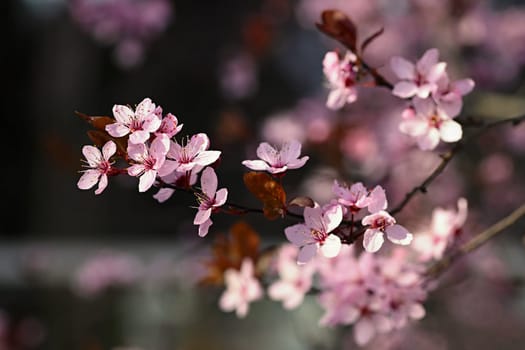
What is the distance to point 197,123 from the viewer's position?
404 centimetres

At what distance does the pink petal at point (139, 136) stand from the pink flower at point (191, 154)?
31 millimetres

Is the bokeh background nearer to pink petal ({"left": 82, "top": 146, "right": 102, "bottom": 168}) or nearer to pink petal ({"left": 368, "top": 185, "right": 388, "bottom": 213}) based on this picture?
pink petal ({"left": 368, "top": 185, "right": 388, "bottom": 213})

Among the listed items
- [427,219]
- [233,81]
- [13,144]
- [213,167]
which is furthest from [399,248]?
[13,144]

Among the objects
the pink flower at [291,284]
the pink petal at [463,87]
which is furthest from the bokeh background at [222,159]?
the pink flower at [291,284]

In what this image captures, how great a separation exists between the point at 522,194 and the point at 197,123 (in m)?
2.04

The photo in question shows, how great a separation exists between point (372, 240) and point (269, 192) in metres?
0.12

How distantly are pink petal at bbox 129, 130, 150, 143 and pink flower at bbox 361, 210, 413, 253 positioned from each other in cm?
23

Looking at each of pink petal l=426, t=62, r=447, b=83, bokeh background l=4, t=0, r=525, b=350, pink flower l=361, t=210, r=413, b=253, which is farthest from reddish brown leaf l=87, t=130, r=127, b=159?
bokeh background l=4, t=0, r=525, b=350

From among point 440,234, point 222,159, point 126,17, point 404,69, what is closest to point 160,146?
point 222,159

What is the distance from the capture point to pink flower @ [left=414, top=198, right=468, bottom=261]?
96 centimetres

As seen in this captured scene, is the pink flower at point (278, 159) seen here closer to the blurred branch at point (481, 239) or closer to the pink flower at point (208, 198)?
the pink flower at point (208, 198)

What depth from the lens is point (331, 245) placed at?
0.74 meters

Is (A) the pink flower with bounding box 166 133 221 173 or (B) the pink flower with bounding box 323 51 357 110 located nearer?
(A) the pink flower with bounding box 166 133 221 173

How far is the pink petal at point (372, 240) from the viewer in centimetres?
74
